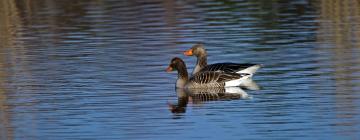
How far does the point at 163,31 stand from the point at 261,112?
16.5m

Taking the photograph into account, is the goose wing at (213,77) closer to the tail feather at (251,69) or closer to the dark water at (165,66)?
the tail feather at (251,69)

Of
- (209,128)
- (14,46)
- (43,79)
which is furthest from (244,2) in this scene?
(209,128)

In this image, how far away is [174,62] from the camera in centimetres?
2661

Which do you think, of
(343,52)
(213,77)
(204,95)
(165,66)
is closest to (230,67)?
(213,77)

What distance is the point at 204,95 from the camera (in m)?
25.2

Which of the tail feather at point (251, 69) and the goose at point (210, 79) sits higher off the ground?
the tail feather at point (251, 69)

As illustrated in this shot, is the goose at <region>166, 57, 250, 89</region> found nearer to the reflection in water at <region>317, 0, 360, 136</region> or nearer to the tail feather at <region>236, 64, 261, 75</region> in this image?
the tail feather at <region>236, 64, 261, 75</region>

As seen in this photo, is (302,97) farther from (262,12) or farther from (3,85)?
(262,12)

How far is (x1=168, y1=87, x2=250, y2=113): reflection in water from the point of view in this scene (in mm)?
23875

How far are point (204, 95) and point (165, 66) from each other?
4137mm

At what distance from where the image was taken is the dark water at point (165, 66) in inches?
813

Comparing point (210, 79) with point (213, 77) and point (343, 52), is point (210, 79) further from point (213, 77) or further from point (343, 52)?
point (343, 52)

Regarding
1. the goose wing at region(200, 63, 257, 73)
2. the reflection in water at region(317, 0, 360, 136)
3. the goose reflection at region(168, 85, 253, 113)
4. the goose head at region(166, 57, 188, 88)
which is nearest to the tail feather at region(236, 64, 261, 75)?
the goose wing at region(200, 63, 257, 73)

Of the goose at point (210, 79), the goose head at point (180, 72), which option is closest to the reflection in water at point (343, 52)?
the goose at point (210, 79)
